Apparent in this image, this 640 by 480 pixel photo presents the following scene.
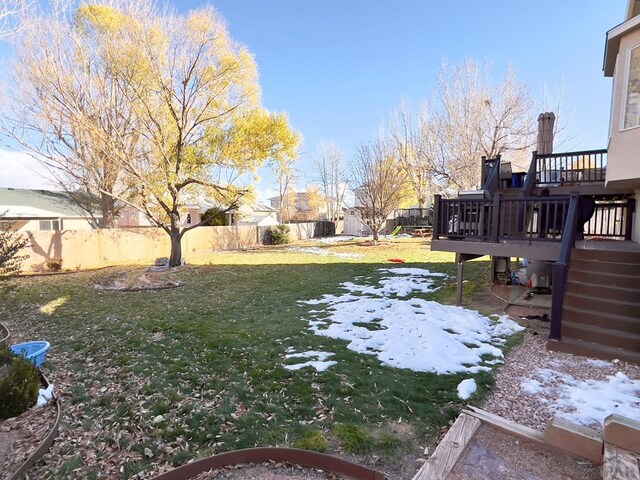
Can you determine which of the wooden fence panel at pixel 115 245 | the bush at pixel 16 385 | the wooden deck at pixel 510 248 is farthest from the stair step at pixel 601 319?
the wooden fence panel at pixel 115 245

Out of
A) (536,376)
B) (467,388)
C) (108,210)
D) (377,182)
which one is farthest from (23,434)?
(377,182)

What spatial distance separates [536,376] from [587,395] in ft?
1.59

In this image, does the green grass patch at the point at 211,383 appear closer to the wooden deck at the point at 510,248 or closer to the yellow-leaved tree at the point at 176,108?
the wooden deck at the point at 510,248

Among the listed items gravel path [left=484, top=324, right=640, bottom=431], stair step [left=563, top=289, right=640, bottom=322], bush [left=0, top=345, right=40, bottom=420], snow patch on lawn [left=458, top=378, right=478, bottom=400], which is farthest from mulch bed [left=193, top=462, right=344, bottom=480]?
stair step [left=563, top=289, right=640, bottom=322]

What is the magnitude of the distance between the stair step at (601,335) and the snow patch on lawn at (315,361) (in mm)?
3172

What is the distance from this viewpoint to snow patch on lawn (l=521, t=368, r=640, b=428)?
2878 millimetres

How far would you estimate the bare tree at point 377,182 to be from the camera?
19.0 meters

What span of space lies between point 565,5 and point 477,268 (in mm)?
9605

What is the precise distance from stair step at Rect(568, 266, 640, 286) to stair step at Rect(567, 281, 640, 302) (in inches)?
2.9

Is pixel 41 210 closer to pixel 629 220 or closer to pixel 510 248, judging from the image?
pixel 510 248

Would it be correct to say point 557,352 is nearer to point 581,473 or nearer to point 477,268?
point 581,473

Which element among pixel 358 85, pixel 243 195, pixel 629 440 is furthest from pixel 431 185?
pixel 629 440

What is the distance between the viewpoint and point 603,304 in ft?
14.7

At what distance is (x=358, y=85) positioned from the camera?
2122 cm
